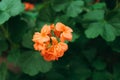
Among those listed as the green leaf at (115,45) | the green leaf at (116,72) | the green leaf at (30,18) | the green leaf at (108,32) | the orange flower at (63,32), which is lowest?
the green leaf at (116,72)

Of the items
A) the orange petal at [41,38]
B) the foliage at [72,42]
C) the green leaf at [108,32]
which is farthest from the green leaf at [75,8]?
the orange petal at [41,38]

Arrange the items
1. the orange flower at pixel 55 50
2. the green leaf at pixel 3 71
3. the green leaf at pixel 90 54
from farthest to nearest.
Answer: the green leaf at pixel 90 54, the green leaf at pixel 3 71, the orange flower at pixel 55 50

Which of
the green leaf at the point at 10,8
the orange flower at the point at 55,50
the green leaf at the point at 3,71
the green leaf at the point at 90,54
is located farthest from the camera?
the green leaf at the point at 90,54

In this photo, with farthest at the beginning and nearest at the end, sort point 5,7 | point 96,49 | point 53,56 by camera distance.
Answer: point 96,49 → point 5,7 → point 53,56

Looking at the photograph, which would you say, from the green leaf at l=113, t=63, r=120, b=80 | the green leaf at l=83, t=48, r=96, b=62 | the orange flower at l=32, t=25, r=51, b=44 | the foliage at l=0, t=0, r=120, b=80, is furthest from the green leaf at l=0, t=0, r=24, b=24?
the green leaf at l=113, t=63, r=120, b=80

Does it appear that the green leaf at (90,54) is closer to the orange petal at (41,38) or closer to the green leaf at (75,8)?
the green leaf at (75,8)

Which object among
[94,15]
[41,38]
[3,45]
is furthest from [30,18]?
[41,38]

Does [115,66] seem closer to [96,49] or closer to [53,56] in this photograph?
[96,49]

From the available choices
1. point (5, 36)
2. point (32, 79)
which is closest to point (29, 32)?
point (5, 36)
